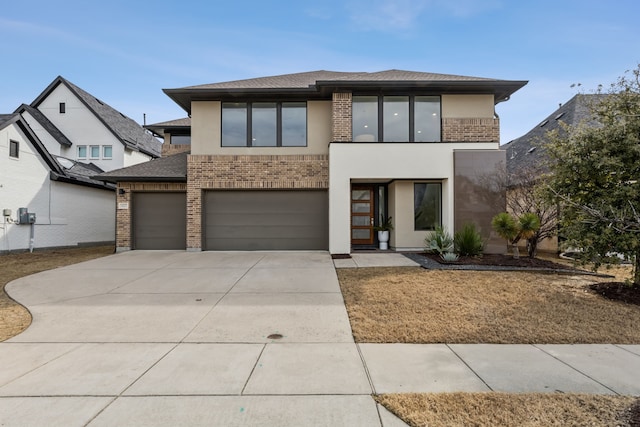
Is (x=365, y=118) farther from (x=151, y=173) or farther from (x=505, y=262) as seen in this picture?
(x=151, y=173)

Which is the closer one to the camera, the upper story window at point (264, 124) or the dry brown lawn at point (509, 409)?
the dry brown lawn at point (509, 409)

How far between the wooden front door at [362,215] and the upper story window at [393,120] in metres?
2.23

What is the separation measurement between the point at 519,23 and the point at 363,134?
717 cm

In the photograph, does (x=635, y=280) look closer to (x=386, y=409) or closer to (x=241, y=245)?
(x=386, y=409)

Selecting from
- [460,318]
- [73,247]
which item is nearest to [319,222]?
[460,318]

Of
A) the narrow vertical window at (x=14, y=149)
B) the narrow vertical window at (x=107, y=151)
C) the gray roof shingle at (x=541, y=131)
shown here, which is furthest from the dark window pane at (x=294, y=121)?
the narrow vertical window at (x=107, y=151)

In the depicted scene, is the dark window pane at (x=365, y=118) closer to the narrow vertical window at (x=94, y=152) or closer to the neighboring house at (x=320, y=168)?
the neighboring house at (x=320, y=168)

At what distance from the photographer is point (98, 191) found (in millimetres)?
16328

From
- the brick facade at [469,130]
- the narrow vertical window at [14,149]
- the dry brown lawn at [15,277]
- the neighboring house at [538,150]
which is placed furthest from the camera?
the narrow vertical window at [14,149]

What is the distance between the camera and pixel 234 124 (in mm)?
11664

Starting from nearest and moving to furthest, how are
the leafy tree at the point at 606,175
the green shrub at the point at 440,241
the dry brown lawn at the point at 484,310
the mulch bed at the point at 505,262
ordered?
1. the dry brown lawn at the point at 484,310
2. the leafy tree at the point at 606,175
3. the mulch bed at the point at 505,262
4. the green shrub at the point at 440,241

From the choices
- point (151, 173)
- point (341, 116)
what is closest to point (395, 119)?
point (341, 116)

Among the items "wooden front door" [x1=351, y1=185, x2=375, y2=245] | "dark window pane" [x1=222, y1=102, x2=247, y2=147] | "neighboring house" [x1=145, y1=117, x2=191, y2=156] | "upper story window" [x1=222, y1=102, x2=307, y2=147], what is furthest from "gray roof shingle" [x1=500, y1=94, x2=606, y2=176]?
"neighboring house" [x1=145, y1=117, x2=191, y2=156]

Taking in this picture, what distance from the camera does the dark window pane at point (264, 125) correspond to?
11.6 meters
